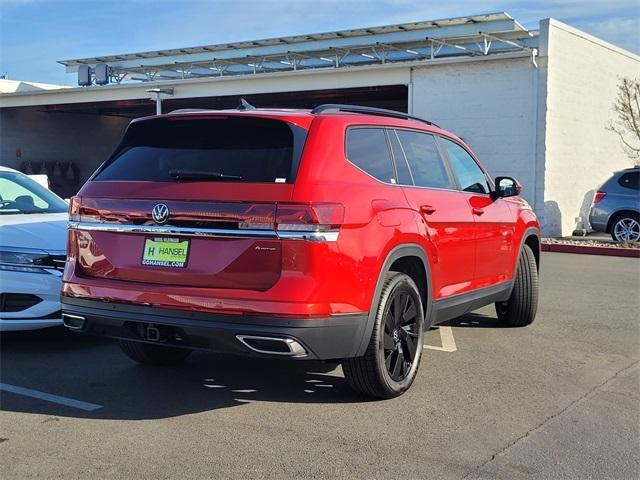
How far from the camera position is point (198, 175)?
427 centimetres

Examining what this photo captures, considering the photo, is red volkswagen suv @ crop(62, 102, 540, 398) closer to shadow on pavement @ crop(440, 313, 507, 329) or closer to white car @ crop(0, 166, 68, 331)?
white car @ crop(0, 166, 68, 331)

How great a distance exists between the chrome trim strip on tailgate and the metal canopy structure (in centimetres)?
1441

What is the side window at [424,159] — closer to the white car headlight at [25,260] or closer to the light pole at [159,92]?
the white car headlight at [25,260]

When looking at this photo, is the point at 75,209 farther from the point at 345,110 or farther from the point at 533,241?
the point at 533,241

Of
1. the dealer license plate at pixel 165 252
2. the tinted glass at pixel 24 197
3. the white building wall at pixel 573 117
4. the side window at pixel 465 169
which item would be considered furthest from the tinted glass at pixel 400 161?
the white building wall at pixel 573 117

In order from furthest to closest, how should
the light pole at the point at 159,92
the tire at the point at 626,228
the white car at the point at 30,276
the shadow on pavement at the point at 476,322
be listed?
the light pole at the point at 159,92 < the tire at the point at 626,228 < the shadow on pavement at the point at 476,322 < the white car at the point at 30,276

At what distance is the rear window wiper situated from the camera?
13.8 ft

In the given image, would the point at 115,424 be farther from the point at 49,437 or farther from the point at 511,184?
the point at 511,184

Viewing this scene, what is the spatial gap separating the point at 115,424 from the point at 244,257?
1300 millimetres

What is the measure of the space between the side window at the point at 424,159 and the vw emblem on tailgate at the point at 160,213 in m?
1.84

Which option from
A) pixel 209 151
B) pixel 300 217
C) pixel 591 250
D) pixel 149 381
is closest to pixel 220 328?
pixel 300 217

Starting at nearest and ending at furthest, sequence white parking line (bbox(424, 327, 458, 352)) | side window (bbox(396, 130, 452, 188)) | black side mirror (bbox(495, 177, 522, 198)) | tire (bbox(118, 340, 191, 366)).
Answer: side window (bbox(396, 130, 452, 188)), tire (bbox(118, 340, 191, 366)), white parking line (bbox(424, 327, 458, 352)), black side mirror (bbox(495, 177, 522, 198))

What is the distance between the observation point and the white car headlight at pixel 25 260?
5848 millimetres

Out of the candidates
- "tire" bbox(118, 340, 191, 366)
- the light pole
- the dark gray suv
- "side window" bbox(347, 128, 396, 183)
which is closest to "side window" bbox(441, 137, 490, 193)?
"side window" bbox(347, 128, 396, 183)
